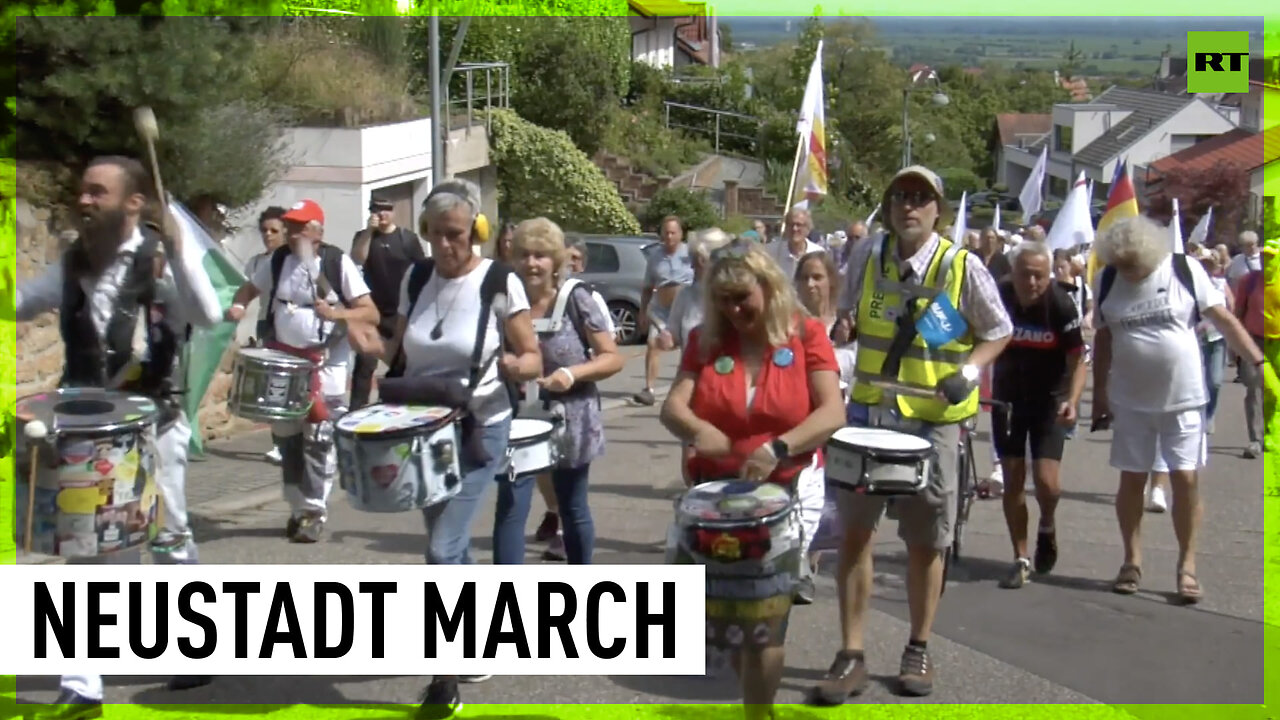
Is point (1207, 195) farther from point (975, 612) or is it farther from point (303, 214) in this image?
point (303, 214)

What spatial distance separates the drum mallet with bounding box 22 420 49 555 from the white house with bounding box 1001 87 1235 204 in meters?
28.0

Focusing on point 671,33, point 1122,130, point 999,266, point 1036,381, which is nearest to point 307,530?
point 1036,381

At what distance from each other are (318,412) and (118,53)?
3.94 meters

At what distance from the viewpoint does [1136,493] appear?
6941mm

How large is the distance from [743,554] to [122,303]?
2204 millimetres

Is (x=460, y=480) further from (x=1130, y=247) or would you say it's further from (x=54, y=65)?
(x=54, y=65)

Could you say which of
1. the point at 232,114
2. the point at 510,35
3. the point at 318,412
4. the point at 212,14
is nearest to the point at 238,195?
the point at 232,114

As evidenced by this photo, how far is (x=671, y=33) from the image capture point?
40.2m

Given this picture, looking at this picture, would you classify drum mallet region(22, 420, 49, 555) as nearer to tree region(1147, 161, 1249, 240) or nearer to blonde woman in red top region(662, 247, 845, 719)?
blonde woman in red top region(662, 247, 845, 719)

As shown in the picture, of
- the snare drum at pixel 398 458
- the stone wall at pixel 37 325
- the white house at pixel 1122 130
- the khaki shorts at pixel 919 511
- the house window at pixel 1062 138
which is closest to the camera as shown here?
the snare drum at pixel 398 458

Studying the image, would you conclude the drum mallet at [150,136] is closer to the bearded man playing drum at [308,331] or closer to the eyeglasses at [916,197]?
the bearded man playing drum at [308,331]

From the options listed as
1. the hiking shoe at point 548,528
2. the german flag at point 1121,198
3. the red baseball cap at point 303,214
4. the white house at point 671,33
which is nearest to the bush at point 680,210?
the white house at point 671,33

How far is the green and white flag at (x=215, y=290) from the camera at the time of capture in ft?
17.5

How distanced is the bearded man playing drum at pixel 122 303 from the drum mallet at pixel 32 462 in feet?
1.19
